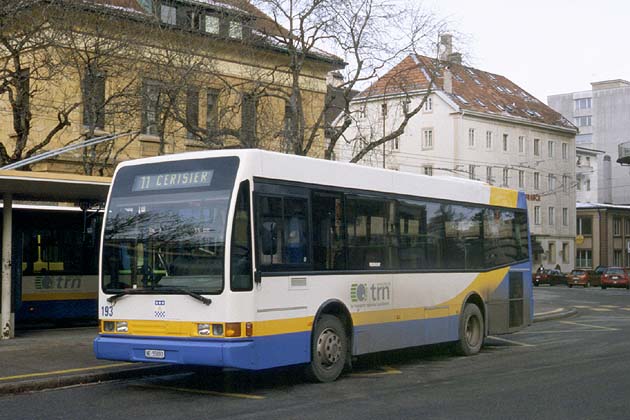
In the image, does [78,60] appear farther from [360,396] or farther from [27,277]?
[360,396]

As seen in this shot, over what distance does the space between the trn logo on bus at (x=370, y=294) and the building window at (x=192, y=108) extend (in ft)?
43.9

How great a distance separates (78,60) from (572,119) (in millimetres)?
100033

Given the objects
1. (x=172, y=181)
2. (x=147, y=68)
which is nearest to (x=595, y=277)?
(x=147, y=68)

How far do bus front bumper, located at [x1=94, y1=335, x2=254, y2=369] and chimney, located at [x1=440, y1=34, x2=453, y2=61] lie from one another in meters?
20.3

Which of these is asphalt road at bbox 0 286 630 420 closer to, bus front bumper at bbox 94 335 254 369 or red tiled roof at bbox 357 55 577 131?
bus front bumper at bbox 94 335 254 369

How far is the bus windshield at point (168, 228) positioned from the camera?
460 inches

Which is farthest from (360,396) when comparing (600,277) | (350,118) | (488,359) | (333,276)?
(600,277)

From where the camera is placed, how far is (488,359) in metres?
16.3

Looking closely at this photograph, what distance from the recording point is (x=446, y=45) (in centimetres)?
3081

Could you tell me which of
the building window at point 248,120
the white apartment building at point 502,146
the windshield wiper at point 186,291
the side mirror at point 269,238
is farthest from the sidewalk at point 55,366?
the white apartment building at point 502,146

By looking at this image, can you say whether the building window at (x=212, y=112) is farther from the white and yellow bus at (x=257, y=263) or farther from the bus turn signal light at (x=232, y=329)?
the bus turn signal light at (x=232, y=329)

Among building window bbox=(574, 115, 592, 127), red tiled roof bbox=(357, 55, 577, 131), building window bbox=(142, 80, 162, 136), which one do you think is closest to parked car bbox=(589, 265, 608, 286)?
red tiled roof bbox=(357, 55, 577, 131)

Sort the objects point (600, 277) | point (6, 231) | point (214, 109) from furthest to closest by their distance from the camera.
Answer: point (600, 277) → point (214, 109) → point (6, 231)

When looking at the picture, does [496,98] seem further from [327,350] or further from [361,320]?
[327,350]
